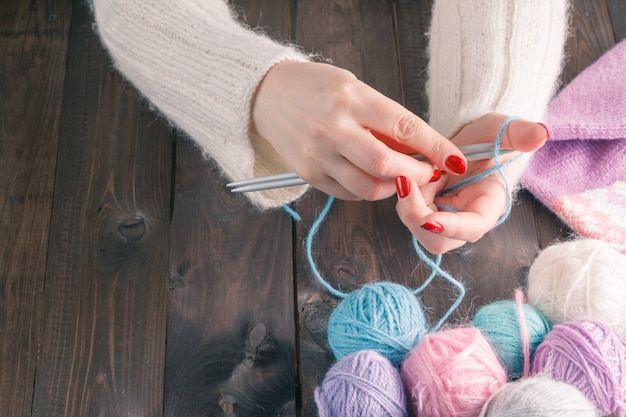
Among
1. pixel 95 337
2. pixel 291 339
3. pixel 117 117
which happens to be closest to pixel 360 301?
pixel 291 339

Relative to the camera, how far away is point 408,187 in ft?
1.75

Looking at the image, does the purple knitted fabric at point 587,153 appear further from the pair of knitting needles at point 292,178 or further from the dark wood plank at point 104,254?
the dark wood plank at point 104,254

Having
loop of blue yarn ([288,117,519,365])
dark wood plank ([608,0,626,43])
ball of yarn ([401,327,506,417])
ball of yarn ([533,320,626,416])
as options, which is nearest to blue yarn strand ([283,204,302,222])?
loop of blue yarn ([288,117,519,365])

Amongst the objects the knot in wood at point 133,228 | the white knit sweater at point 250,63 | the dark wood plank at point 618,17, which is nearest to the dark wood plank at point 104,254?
the knot in wood at point 133,228

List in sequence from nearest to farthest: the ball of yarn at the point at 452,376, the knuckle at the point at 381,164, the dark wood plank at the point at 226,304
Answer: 1. the knuckle at the point at 381,164
2. the ball of yarn at the point at 452,376
3. the dark wood plank at the point at 226,304

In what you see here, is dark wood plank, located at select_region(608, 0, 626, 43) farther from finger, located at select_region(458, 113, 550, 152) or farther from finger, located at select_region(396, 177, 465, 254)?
finger, located at select_region(396, 177, 465, 254)

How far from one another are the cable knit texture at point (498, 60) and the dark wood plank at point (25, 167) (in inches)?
22.2

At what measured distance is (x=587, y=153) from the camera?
34.0 inches

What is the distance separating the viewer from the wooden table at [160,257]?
75cm

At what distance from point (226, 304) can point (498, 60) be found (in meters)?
0.47

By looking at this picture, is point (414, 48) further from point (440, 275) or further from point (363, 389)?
point (363, 389)

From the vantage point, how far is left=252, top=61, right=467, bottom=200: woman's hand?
523 mm

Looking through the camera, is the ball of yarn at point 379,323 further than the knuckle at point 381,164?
Yes

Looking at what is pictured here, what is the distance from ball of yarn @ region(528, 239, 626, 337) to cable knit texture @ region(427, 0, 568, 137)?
178 millimetres
